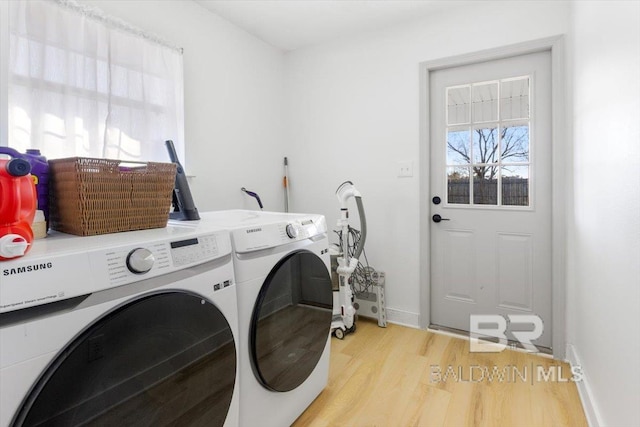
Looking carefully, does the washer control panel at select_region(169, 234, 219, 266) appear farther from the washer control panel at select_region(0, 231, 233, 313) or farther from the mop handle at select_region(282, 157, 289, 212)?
the mop handle at select_region(282, 157, 289, 212)

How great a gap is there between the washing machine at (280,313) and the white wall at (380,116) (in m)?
1.15

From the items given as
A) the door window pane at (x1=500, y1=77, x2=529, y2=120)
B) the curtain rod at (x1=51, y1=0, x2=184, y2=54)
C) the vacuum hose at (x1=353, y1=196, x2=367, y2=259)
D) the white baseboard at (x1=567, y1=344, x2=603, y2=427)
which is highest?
the curtain rod at (x1=51, y1=0, x2=184, y2=54)

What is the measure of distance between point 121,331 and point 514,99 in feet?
8.56

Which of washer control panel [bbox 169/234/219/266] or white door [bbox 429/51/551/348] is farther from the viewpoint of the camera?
white door [bbox 429/51/551/348]

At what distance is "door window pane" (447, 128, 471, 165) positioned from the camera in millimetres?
2436

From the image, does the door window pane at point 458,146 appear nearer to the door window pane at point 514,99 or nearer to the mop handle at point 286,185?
the door window pane at point 514,99

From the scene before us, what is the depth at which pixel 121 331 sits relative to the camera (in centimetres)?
78

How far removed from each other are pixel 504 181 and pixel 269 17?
216cm

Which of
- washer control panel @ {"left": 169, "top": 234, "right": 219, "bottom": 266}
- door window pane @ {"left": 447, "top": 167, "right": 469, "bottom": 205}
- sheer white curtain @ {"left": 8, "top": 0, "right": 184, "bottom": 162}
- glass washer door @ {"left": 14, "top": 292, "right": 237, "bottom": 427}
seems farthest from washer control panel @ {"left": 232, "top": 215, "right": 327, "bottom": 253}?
door window pane @ {"left": 447, "top": 167, "right": 469, "bottom": 205}

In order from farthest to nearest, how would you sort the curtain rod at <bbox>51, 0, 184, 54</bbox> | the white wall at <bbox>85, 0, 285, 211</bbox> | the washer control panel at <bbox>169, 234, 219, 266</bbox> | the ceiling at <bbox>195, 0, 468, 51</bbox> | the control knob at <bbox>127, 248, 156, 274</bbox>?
the ceiling at <bbox>195, 0, 468, 51</bbox>
the white wall at <bbox>85, 0, 285, 211</bbox>
the curtain rod at <bbox>51, 0, 184, 54</bbox>
the washer control panel at <bbox>169, 234, 219, 266</bbox>
the control knob at <bbox>127, 248, 156, 274</bbox>

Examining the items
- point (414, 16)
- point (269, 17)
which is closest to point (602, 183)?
point (414, 16)

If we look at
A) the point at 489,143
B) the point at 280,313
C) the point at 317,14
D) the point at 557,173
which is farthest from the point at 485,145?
the point at 280,313

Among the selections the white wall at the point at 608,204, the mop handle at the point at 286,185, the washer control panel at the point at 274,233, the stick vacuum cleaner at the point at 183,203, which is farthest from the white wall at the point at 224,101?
the white wall at the point at 608,204

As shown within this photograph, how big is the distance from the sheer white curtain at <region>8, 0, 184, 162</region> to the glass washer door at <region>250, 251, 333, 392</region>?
1.22 metres
